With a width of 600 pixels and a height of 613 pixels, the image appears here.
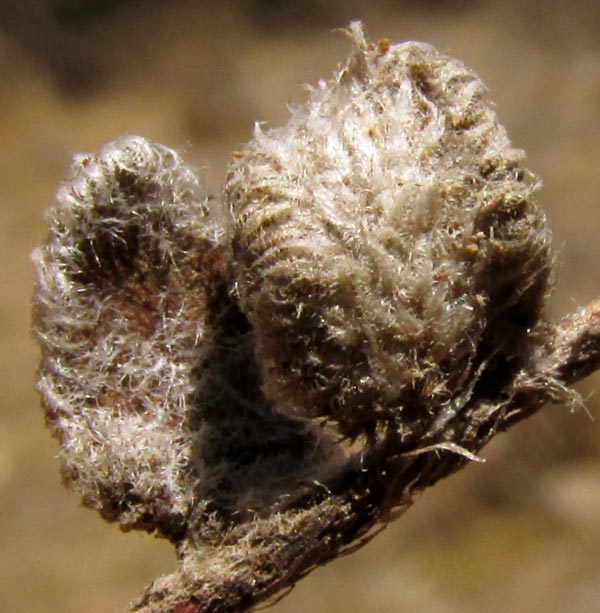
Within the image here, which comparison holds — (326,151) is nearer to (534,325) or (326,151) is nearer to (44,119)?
(534,325)

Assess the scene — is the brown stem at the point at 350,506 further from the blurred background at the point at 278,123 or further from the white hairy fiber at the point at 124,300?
the blurred background at the point at 278,123

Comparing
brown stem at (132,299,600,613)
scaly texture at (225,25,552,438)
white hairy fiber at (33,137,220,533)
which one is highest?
white hairy fiber at (33,137,220,533)

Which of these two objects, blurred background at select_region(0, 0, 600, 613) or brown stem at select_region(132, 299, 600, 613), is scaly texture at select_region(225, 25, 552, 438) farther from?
blurred background at select_region(0, 0, 600, 613)

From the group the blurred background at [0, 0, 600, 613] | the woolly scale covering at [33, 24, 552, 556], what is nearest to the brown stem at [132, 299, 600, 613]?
the woolly scale covering at [33, 24, 552, 556]

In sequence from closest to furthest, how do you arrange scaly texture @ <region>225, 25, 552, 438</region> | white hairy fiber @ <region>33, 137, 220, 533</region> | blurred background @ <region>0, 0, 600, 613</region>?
scaly texture @ <region>225, 25, 552, 438</region> < white hairy fiber @ <region>33, 137, 220, 533</region> < blurred background @ <region>0, 0, 600, 613</region>

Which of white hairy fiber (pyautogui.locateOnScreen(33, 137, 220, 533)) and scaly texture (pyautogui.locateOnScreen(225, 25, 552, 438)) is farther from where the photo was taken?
white hairy fiber (pyautogui.locateOnScreen(33, 137, 220, 533))

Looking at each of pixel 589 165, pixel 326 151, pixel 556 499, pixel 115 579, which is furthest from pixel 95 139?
pixel 326 151

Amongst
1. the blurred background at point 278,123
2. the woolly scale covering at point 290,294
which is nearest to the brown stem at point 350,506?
the woolly scale covering at point 290,294

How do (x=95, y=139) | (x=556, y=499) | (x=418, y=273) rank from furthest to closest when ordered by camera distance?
(x=95, y=139), (x=556, y=499), (x=418, y=273)

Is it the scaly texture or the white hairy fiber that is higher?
the white hairy fiber
